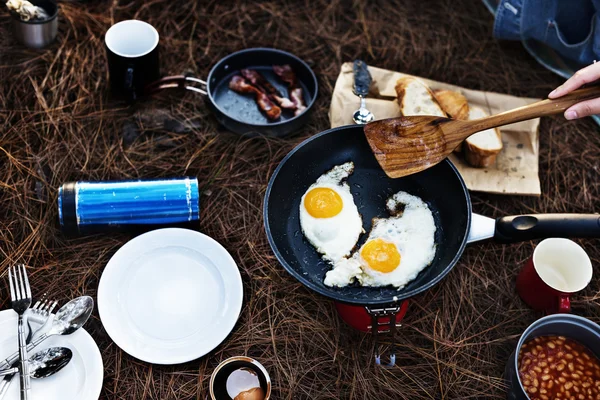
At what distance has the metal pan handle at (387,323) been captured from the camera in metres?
2.44

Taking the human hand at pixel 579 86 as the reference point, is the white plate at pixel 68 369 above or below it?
below

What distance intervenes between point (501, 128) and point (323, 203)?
1.27 m

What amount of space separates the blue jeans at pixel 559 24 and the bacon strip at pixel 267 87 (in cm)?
143

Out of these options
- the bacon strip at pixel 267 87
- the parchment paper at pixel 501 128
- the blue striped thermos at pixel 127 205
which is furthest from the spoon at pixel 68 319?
the parchment paper at pixel 501 128

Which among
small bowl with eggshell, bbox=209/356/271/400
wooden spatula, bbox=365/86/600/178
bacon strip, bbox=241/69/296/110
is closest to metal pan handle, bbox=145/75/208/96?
bacon strip, bbox=241/69/296/110

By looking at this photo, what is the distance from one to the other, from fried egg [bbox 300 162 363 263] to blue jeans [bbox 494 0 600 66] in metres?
1.67

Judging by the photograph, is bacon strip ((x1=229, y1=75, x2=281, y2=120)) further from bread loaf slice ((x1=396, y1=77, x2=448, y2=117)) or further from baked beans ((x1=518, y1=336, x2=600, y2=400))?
baked beans ((x1=518, y1=336, x2=600, y2=400))

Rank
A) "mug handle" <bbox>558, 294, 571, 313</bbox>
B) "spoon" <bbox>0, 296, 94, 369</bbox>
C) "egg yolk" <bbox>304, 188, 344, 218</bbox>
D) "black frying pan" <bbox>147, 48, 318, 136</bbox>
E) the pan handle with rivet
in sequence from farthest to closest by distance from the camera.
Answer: "black frying pan" <bbox>147, 48, 318, 136</bbox>
"egg yolk" <bbox>304, 188, 344, 218</bbox>
"mug handle" <bbox>558, 294, 571, 313</bbox>
the pan handle with rivet
"spoon" <bbox>0, 296, 94, 369</bbox>

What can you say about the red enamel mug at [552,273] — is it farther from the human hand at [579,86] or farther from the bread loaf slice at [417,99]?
the bread loaf slice at [417,99]

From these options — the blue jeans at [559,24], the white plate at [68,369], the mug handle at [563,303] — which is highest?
the blue jeans at [559,24]

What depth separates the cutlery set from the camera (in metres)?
2.42

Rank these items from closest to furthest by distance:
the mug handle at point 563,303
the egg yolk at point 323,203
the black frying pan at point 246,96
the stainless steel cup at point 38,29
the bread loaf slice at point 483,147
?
the mug handle at point 563,303 < the egg yolk at point 323,203 < the bread loaf slice at point 483,147 < the black frying pan at point 246,96 < the stainless steel cup at point 38,29

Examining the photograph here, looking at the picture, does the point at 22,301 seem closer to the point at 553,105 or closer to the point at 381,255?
the point at 381,255

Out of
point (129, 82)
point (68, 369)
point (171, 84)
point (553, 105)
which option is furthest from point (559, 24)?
point (68, 369)
